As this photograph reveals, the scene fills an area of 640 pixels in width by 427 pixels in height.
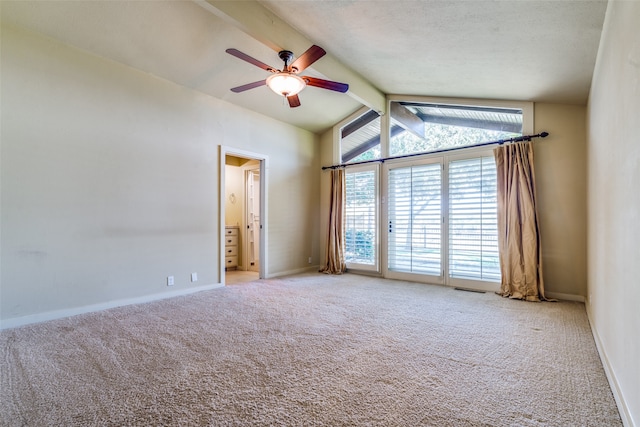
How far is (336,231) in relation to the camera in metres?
5.96

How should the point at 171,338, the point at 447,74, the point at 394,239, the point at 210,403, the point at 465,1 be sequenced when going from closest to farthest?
the point at 210,403 → the point at 465,1 → the point at 171,338 → the point at 447,74 → the point at 394,239

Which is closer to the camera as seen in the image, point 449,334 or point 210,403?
point 210,403

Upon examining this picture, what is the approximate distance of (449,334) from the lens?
2.74m

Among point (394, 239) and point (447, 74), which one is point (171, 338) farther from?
point (447, 74)

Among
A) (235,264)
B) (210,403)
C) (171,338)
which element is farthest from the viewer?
(235,264)

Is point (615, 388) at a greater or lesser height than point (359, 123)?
lesser

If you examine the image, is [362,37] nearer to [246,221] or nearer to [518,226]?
[518,226]

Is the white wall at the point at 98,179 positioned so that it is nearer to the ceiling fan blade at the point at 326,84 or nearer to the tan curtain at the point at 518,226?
the ceiling fan blade at the point at 326,84

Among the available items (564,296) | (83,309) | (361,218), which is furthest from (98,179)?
(564,296)

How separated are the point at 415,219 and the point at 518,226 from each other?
1.48 m

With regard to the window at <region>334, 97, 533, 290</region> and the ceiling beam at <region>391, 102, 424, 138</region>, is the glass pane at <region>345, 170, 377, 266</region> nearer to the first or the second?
the window at <region>334, 97, 533, 290</region>

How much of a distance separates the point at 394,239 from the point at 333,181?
68.1 inches

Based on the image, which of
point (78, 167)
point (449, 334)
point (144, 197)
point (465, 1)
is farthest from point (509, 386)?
point (78, 167)

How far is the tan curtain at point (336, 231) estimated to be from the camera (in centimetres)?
591
